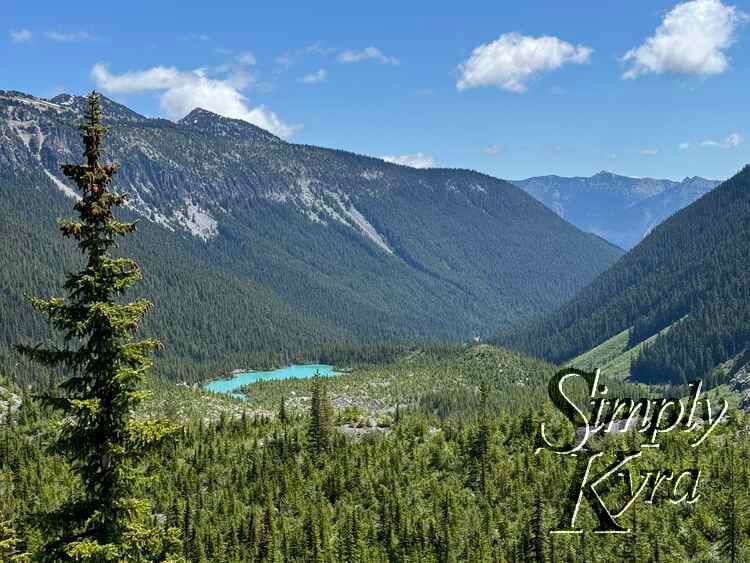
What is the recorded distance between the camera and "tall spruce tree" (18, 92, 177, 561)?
77.0ft

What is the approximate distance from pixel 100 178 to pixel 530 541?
68097 millimetres

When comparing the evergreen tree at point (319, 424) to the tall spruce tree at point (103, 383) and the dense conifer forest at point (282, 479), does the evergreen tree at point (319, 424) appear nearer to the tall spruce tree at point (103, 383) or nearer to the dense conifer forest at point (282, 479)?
the dense conifer forest at point (282, 479)

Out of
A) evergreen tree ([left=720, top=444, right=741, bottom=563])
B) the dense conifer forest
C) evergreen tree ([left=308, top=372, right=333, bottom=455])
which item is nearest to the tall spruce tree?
the dense conifer forest

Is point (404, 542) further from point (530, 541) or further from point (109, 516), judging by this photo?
point (109, 516)

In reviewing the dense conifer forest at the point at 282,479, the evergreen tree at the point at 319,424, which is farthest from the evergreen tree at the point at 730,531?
the evergreen tree at the point at 319,424

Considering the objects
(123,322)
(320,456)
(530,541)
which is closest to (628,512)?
(530,541)

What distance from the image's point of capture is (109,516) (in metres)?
23.7

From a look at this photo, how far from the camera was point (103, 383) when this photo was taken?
23922 mm

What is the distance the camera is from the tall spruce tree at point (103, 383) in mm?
23469

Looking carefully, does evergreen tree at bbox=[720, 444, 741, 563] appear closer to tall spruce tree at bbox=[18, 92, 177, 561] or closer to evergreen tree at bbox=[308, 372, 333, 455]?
tall spruce tree at bbox=[18, 92, 177, 561]

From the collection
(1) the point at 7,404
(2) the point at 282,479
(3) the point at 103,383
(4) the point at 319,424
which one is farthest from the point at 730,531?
(1) the point at 7,404

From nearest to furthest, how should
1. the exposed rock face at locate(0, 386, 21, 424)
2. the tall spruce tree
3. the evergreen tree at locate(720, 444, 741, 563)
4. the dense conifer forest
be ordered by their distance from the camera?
the tall spruce tree → the dense conifer forest → the evergreen tree at locate(720, 444, 741, 563) → the exposed rock face at locate(0, 386, 21, 424)

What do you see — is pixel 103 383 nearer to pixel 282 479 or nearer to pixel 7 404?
pixel 282 479

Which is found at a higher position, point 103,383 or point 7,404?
point 103,383
